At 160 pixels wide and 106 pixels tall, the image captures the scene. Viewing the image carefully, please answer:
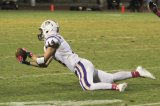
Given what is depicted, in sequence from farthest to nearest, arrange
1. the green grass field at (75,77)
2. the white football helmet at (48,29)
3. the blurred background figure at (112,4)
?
the blurred background figure at (112,4)
the white football helmet at (48,29)
the green grass field at (75,77)

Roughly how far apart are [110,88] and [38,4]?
48.2 m

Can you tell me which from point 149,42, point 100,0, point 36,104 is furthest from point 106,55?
point 100,0

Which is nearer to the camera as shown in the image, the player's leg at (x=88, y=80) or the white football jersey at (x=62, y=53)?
the player's leg at (x=88, y=80)

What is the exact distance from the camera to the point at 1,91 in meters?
9.00

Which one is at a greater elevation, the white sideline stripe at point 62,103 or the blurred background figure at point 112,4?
the white sideline stripe at point 62,103

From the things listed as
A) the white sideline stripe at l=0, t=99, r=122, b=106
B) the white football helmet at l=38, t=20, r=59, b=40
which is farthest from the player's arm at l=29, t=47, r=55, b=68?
the white sideline stripe at l=0, t=99, r=122, b=106

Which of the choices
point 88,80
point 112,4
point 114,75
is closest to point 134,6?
point 112,4

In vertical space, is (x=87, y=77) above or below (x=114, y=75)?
above

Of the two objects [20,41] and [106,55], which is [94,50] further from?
[20,41]

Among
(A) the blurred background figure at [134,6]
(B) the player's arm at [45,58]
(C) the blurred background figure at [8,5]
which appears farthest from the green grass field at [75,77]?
(C) the blurred background figure at [8,5]

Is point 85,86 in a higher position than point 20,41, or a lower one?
higher

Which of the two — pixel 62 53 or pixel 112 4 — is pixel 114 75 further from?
pixel 112 4

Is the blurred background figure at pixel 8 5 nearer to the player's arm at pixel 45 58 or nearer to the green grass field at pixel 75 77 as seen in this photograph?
the green grass field at pixel 75 77

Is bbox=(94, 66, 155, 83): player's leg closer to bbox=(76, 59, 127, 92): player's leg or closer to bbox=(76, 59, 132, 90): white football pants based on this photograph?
bbox=(76, 59, 132, 90): white football pants
